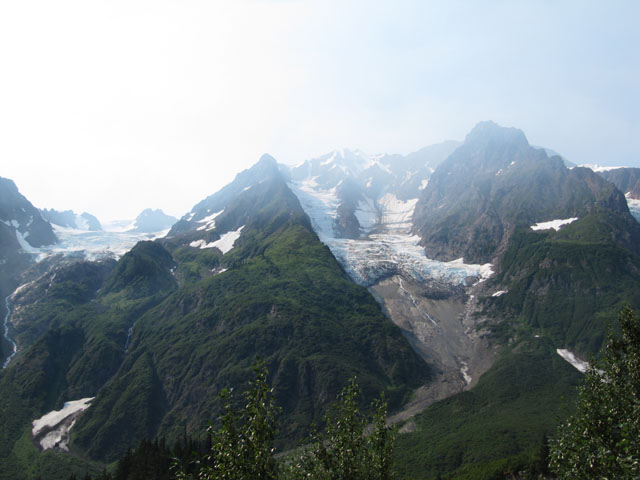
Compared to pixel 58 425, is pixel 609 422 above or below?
above

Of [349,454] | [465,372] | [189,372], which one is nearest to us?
[349,454]

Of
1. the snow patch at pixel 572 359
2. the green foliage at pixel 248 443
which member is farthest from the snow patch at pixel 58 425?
the snow patch at pixel 572 359

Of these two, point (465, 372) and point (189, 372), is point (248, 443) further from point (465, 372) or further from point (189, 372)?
point (465, 372)

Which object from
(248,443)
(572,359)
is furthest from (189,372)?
(248,443)

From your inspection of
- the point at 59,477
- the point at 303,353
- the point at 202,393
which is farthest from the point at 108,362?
the point at 303,353

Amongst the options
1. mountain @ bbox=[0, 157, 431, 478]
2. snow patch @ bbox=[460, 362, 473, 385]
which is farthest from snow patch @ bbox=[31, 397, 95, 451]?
snow patch @ bbox=[460, 362, 473, 385]

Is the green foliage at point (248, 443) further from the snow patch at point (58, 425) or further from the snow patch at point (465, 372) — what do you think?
the snow patch at point (465, 372)
